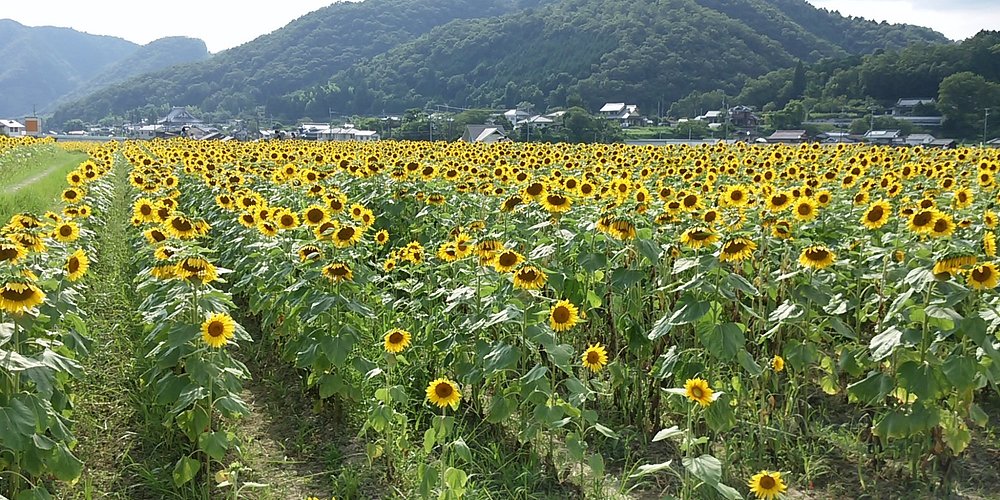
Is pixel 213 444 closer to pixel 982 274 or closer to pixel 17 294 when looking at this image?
pixel 17 294

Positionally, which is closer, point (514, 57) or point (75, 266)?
point (75, 266)

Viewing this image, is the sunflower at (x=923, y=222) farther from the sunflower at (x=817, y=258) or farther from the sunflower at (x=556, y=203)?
the sunflower at (x=556, y=203)

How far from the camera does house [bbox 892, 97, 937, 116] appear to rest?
2030 inches

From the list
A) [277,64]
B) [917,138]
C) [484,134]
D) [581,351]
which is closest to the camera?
[581,351]

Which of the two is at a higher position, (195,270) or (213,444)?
(195,270)

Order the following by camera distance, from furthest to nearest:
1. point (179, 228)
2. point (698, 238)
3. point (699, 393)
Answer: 1. point (179, 228)
2. point (698, 238)
3. point (699, 393)

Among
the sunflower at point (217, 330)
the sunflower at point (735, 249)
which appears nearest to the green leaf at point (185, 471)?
the sunflower at point (217, 330)

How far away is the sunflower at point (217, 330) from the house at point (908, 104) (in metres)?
54.4

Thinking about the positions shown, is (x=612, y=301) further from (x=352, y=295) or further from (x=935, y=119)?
(x=935, y=119)

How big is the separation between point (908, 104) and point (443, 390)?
58876 millimetres

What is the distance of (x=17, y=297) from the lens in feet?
10.3

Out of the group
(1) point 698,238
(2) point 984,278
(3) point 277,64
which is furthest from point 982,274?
(3) point 277,64

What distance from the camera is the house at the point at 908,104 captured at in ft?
169

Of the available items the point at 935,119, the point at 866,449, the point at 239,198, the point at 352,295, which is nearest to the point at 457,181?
the point at 239,198
